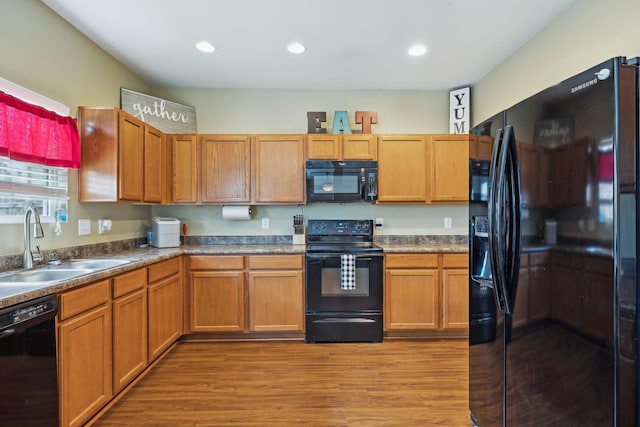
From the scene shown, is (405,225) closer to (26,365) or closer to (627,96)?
(627,96)

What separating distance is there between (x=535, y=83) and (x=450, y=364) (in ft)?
8.24

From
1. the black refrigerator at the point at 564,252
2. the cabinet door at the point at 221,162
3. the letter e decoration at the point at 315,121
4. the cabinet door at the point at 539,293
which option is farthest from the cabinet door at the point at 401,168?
the cabinet door at the point at 539,293

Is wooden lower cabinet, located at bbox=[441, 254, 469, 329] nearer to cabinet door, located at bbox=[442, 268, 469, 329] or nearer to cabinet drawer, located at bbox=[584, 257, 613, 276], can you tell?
cabinet door, located at bbox=[442, 268, 469, 329]

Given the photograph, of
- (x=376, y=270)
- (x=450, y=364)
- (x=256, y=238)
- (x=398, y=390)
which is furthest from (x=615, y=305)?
(x=256, y=238)

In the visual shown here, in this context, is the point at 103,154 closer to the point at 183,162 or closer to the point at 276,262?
the point at 183,162

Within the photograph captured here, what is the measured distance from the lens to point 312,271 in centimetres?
307

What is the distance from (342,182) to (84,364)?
8.23 ft

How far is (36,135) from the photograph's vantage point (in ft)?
6.56

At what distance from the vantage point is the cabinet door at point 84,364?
163 cm

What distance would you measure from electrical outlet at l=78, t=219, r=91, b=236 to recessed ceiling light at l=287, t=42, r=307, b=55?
2269 mm

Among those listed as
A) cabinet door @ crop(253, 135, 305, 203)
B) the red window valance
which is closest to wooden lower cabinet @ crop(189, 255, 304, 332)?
cabinet door @ crop(253, 135, 305, 203)

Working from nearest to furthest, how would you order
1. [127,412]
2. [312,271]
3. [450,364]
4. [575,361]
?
[575,361]
[127,412]
[450,364]
[312,271]

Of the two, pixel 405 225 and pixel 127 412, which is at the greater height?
pixel 405 225

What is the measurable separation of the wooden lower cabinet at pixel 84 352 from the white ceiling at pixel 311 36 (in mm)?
2000
